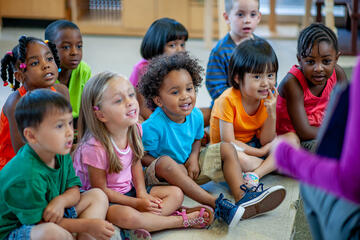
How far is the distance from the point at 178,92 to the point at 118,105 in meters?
0.33

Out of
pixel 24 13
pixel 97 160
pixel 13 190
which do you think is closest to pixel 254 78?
pixel 97 160

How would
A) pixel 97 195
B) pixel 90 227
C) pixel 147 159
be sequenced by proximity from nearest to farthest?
pixel 90 227
pixel 97 195
pixel 147 159

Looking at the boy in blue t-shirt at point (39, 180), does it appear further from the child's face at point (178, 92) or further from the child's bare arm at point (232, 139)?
the child's bare arm at point (232, 139)

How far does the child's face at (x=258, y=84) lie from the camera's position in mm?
2039

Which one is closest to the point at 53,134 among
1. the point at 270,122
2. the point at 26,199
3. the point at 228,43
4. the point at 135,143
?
the point at 26,199

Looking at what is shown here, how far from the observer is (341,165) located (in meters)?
0.90

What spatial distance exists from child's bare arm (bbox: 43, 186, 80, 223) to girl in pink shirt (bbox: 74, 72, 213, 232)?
0.15m

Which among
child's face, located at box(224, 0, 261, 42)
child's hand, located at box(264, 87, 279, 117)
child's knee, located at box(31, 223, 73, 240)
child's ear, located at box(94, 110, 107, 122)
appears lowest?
child's knee, located at box(31, 223, 73, 240)

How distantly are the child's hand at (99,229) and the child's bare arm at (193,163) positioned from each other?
21.3 inches

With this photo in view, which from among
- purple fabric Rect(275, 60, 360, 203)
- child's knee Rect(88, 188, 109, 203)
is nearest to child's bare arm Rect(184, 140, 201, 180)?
child's knee Rect(88, 188, 109, 203)

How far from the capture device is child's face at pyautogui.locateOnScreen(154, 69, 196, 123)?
1.89m

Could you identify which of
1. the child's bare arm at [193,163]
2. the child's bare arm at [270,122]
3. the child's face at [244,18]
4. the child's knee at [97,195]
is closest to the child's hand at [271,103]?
the child's bare arm at [270,122]

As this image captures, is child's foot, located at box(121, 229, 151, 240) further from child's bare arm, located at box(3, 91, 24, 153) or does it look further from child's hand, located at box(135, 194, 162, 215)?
child's bare arm, located at box(3, 91, 24, 153)

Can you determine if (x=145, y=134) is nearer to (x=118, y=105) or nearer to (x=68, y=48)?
(x=118, y=105)
